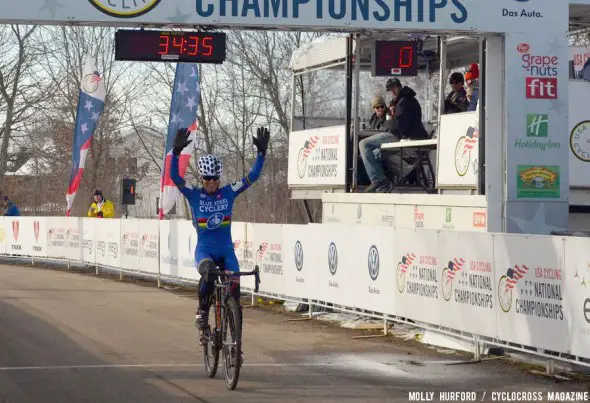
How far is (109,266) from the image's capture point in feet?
89.7

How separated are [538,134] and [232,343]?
278 inches

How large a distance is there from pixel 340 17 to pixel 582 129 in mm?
4331

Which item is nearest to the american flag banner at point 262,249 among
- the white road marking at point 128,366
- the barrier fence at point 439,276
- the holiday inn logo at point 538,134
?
the barrier fence at point 439,276

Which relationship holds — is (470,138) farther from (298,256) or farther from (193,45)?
(193,45)

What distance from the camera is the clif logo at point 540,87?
15.6 meters

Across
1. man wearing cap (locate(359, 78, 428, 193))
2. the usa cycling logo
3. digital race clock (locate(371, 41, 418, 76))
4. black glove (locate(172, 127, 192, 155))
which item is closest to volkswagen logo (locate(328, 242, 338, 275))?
digital race clock (locate(371, 41, 418, 76))

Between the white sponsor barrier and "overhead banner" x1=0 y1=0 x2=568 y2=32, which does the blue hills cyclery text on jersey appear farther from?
the white sponsor barrier

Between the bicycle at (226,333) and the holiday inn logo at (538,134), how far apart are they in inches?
250

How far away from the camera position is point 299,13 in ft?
47.3

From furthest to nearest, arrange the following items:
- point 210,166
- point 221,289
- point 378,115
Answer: point 378,115
point 210,166
point 221,289

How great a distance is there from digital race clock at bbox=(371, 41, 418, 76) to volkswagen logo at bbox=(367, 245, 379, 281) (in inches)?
122

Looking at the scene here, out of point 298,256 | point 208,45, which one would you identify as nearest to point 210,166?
point 208,45

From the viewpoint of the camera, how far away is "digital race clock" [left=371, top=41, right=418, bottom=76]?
16.9 m

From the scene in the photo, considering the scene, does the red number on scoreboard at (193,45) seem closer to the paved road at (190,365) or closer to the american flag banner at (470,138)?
the paved road at (190,365)
